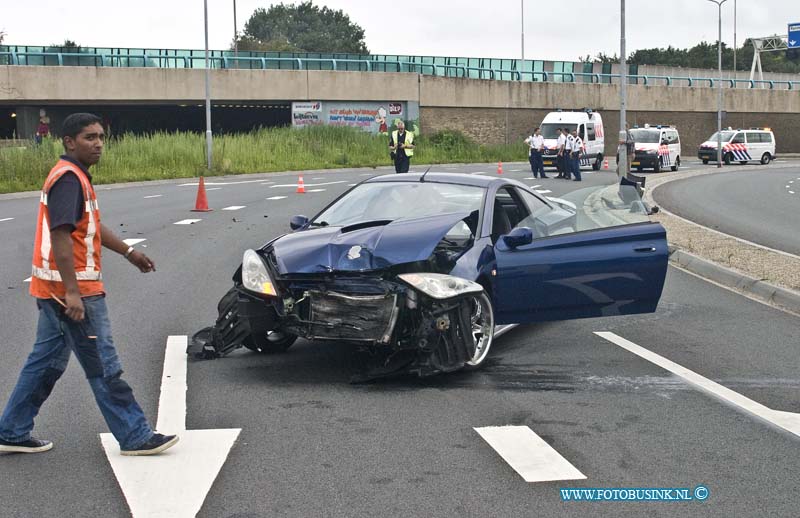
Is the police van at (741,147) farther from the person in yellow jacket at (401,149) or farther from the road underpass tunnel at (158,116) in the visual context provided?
the person in yellow jacket at (401,149)

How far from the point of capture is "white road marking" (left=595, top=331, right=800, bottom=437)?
252 inches

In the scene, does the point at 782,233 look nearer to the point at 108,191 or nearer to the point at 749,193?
the point at 749,193

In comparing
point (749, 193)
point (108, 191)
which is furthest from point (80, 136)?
point (749, 193)

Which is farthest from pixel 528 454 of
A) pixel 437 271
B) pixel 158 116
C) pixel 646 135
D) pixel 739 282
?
pixel 158 116

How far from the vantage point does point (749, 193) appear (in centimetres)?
3136

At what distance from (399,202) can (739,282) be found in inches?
201

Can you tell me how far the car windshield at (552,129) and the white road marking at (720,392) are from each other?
35.4m

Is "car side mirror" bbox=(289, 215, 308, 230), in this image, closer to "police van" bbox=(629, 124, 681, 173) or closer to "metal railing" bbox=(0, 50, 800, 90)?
"police van" bbox=(629, 124, 681, 173)

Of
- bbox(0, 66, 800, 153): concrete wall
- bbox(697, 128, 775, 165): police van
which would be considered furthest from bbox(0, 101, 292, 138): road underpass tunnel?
bbox(697, 128, 775, 165): police van

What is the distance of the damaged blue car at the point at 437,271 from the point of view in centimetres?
716

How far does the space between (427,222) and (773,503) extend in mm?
3641

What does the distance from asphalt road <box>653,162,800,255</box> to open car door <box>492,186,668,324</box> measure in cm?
802

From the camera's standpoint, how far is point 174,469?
5414 mm

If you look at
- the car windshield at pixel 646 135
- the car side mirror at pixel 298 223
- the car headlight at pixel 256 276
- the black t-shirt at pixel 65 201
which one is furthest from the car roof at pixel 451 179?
the car windshield at pixel 646 135
